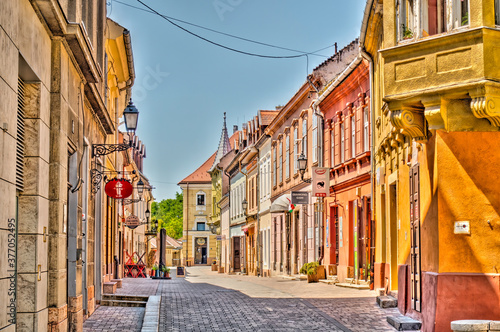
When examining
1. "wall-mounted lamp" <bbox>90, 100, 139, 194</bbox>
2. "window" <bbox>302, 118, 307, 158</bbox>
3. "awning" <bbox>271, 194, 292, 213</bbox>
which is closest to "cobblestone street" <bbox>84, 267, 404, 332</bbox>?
"wall-mounted lamp" <bbox>90, 100, 139, 194</bbox>

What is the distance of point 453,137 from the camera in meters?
11.8

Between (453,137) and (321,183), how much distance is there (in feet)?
53.4

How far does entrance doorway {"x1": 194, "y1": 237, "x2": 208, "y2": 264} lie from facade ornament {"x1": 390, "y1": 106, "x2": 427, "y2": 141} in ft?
261

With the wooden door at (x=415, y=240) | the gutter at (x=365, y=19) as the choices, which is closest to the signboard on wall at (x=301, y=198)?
the gutter at (x=365, y=19)

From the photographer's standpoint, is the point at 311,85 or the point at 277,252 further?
the point at 277,252

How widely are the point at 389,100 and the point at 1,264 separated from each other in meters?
7.00

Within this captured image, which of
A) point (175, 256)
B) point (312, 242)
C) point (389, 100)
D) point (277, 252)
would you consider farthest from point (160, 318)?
point (175, 256)

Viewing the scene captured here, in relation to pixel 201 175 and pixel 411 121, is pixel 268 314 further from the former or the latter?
pixel 201 175

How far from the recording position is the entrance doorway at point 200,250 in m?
91.2

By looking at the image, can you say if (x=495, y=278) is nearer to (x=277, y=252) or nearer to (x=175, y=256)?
(x=277, y=252)

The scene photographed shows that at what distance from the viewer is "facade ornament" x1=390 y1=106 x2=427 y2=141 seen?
41.0 ft

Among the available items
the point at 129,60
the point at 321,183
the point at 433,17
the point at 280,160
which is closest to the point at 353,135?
the point at 321,183

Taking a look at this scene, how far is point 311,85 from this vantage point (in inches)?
1247

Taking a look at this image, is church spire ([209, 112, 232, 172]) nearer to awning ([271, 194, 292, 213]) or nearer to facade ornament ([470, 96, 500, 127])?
awning ([271, 194, 292, 213])
